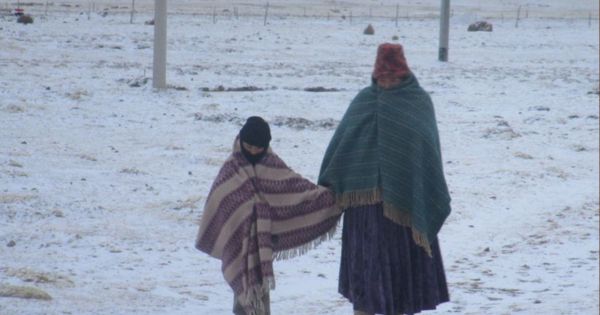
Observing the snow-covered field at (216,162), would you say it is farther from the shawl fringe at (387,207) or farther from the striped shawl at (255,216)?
the shawl fringe at (387,207)

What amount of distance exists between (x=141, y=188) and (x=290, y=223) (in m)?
5.22

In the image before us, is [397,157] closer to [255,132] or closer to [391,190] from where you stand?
[391,190]

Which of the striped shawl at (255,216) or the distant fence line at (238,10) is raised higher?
the distant fence line at (238,10)

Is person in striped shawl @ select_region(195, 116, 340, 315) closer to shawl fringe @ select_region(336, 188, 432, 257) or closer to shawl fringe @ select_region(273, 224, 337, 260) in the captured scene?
shawl fringe @ select_region(273, 224, 337, 260)

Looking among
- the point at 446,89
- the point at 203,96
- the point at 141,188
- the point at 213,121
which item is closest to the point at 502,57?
the point at 446,89

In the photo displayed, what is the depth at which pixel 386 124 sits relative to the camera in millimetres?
6172

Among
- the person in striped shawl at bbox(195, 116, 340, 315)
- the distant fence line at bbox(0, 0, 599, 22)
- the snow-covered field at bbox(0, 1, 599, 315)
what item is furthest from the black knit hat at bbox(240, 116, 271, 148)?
the distant fence line at bbox(0, 0, 599, 22)

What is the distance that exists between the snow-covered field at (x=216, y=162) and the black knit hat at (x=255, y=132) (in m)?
1.70

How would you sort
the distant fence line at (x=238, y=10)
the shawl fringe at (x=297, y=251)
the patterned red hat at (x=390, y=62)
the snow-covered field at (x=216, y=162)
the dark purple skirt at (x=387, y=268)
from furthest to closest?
the distant fence line at (x=238, y=10) < the snow-covered field at (x=216, y=162) < the shawl fringe at (x=297, y=251) < the dark purple skirt at (x=387, y=268) < the patterned red hat at (x=390, y=62)

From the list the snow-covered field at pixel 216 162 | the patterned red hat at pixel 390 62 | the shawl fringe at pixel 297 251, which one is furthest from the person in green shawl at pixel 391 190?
the snow-covered field at pixel 216 162

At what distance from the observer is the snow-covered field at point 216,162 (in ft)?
27.0

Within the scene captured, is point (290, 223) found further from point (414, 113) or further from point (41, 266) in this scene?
point (41, 266)

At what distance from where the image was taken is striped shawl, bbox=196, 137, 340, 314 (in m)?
6.28

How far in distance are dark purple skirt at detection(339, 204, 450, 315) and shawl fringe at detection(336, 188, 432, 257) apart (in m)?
0.06
